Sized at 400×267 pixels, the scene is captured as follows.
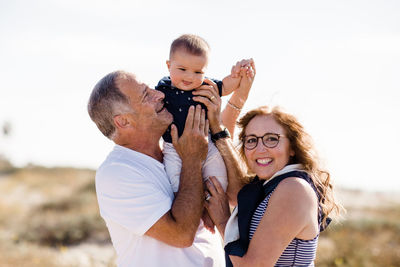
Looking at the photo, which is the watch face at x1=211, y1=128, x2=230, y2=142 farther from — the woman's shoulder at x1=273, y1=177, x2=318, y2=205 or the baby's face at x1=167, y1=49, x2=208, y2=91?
the woman's shoulder at x1=273, y1=177, x2=318, y2=205

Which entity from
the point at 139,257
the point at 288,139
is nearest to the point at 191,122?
the point at 288,139

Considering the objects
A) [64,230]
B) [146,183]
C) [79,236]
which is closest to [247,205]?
[146,183]

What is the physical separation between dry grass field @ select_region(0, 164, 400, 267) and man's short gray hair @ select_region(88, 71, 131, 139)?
1.98 metres

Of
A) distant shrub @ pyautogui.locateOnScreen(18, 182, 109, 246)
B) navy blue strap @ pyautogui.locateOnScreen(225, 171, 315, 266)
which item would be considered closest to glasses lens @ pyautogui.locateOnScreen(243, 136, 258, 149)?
navy blue strap @ pyautogui.locateOnScreen(225, 171, 315, 266)

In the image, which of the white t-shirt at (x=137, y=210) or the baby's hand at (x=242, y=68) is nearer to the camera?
the white t-shirt at (x=137, y=210)

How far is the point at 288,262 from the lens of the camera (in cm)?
302

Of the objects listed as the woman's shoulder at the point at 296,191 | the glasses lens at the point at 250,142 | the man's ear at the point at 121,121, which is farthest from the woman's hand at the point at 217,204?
the man's ear at the point at 121,121

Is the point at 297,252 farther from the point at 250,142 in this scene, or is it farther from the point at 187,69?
the point at 187,69

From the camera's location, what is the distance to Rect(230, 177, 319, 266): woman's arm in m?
2.88

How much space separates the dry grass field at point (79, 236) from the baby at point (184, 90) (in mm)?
1127

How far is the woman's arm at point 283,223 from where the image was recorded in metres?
2.88

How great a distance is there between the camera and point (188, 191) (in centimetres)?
348

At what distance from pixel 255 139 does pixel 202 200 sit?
23.8 inches

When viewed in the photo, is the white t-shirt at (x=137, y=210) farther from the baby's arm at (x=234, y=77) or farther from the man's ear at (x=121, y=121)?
the baby's arm at (x=234, y=77)
